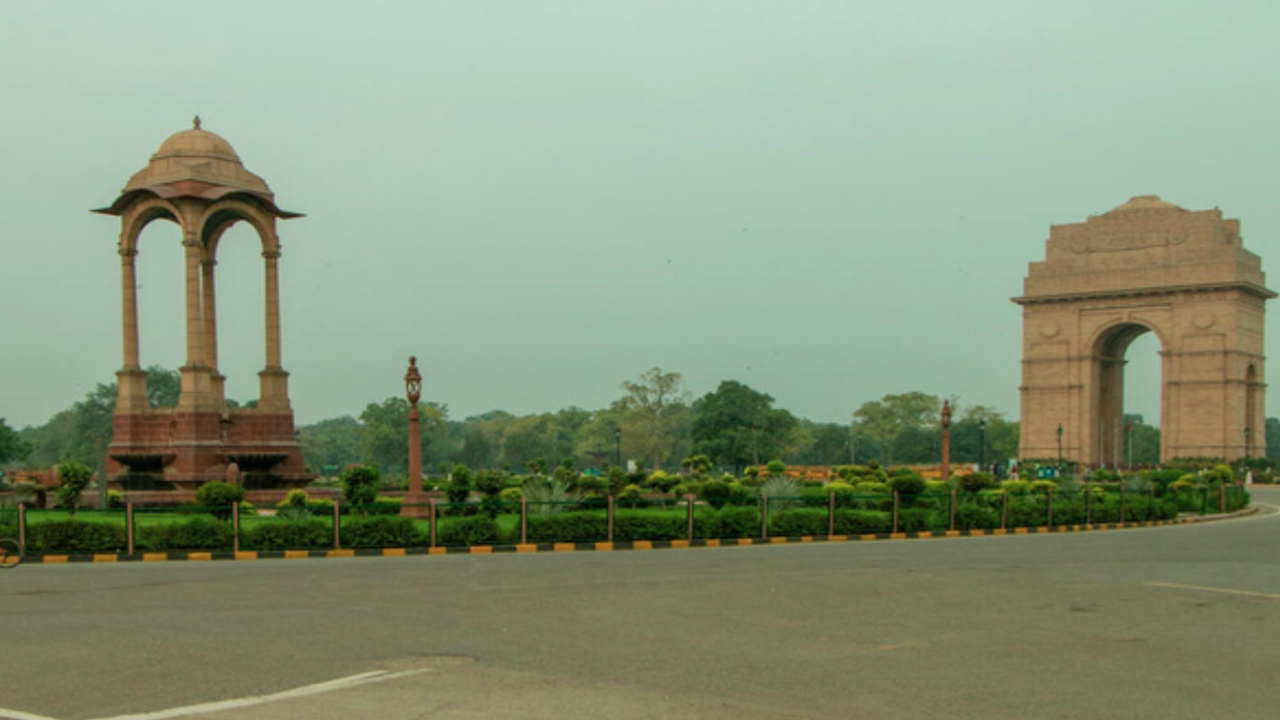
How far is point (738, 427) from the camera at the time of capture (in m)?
73.5

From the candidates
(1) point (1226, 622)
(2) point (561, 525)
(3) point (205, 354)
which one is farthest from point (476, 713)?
(3) point (205, 354)

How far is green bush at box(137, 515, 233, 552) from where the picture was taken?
1911 centimetres

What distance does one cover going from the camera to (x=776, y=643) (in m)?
9.38

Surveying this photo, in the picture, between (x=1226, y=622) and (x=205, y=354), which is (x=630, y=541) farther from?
(x=205, y=354)

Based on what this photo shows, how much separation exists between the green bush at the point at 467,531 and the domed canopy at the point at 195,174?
13310 mm

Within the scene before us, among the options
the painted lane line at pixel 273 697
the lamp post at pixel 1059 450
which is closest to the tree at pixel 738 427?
the lamp post at pixel 1059 450

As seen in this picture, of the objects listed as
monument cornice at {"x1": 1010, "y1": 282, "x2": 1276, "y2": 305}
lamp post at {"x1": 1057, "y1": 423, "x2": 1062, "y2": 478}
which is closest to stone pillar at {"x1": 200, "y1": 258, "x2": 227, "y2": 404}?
lamp post at {"x1": 1057, "y1": 423, "x2": 1062, "y2": 478}

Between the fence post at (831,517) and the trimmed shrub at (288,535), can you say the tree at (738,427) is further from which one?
the trimmed shrub at (288,535)

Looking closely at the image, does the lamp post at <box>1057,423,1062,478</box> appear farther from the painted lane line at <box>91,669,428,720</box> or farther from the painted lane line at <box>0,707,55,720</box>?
the painted lane line at <box>0,707,55,720</box>

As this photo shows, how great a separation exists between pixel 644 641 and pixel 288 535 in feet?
38.8

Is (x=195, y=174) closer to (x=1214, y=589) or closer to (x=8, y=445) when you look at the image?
(x=1214, y=589)

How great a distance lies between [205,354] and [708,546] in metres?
15.5

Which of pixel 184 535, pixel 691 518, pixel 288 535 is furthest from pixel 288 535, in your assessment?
pixel 691 518

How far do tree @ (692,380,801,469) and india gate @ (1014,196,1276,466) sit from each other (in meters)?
14.9
